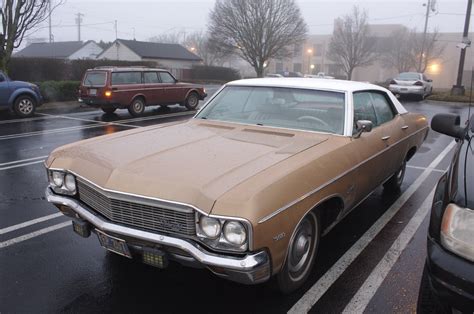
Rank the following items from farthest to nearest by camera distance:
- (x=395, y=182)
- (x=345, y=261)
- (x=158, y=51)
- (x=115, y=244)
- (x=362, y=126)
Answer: (x=158, y=51) < (x=395, y=182) < (x=362, y=126) < (x=345, y=261) < (x=115, y=244)

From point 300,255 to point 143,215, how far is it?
1.24 meters

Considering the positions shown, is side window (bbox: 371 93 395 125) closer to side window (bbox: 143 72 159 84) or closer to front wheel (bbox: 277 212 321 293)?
front wheel (bbox: 277 212 321 293)

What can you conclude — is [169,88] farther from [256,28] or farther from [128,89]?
[256,28]

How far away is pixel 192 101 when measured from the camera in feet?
55.2

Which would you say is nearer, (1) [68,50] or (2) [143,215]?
(2) [143,215]

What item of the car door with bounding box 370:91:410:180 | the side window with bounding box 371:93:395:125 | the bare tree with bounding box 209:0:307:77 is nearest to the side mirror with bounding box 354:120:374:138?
the car door with bounding box 370:91:410:180

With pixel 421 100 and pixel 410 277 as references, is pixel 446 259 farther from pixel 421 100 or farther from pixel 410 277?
pixel 421 100

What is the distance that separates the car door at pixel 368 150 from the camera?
392 centimetres

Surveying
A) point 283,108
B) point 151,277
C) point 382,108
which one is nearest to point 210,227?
point 151,277

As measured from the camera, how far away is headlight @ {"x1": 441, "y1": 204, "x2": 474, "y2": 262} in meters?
2.20

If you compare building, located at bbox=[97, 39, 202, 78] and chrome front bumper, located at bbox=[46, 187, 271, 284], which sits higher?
building, located at bbox=[97, 39, 202, 78]

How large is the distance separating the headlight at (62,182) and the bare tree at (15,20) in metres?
15.5

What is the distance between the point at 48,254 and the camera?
12.7 ft

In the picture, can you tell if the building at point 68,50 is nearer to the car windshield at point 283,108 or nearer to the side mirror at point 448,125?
the car windshield at point 283,108
